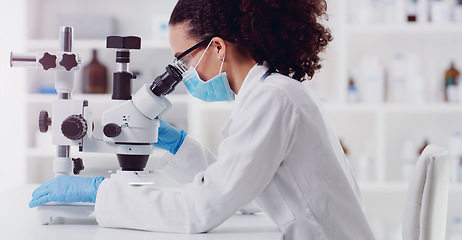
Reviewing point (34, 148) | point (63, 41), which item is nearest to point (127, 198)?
point (63, 41)

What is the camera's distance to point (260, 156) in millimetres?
1024

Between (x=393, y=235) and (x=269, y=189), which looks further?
(x=393, y=235)

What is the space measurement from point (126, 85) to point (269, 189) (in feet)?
1.30

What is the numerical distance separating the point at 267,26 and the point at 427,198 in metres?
0.50

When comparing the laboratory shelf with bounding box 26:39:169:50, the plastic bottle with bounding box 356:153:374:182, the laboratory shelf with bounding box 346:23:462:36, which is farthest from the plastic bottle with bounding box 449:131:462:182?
the laboratory shelf with bounding box 26:39:169:50

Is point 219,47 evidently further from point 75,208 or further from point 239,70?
point 75,208

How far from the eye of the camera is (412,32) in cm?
293

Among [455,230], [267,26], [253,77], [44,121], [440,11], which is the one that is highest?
[440,11]

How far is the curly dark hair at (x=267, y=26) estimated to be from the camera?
117 cm

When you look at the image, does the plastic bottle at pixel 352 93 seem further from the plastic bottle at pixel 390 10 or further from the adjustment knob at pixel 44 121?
the adjustment knob at pixel 44 121

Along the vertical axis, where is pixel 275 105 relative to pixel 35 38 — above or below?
below

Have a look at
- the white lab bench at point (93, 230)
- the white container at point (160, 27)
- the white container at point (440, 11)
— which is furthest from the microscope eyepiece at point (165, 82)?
the white container at point (440, 11)

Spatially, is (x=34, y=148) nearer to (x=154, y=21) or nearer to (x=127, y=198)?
(x=154, y=21)

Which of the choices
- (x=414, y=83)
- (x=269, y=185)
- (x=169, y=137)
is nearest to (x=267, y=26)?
(x=269, y=185)
